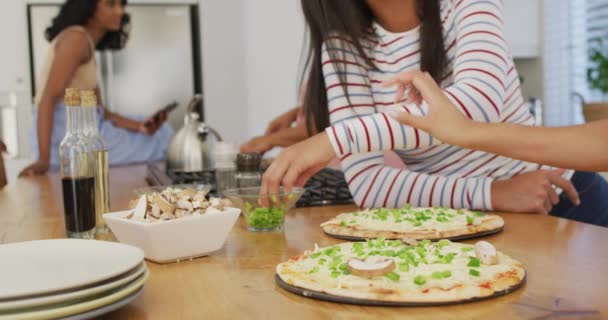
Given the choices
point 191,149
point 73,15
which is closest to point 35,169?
point 191,149

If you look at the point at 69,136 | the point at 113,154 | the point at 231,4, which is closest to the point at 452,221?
the point at 69,136

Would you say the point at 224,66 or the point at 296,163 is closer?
the point at 296,163

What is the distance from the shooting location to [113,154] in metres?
3.33

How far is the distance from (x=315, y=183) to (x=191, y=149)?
0.81 meters

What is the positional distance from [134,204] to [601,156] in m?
0.72

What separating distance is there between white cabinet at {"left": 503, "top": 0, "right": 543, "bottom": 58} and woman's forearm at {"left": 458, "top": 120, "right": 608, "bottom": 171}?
386 centimetres

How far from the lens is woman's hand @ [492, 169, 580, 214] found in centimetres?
131

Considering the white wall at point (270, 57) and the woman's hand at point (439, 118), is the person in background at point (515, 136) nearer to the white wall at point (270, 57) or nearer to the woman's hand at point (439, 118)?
the woman's hand at point (439, 118)

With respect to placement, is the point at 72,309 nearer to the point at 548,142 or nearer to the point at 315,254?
the point at 315,254

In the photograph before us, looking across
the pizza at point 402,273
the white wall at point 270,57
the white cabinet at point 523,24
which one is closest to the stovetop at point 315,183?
the pizza at point 402,273

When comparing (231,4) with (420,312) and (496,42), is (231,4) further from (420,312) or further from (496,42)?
(420,312)

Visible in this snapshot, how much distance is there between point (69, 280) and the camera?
2.18 ft

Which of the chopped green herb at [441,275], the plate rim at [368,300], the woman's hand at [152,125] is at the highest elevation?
the woman's hand at [152,125]

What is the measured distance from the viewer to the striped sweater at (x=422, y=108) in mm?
1331
